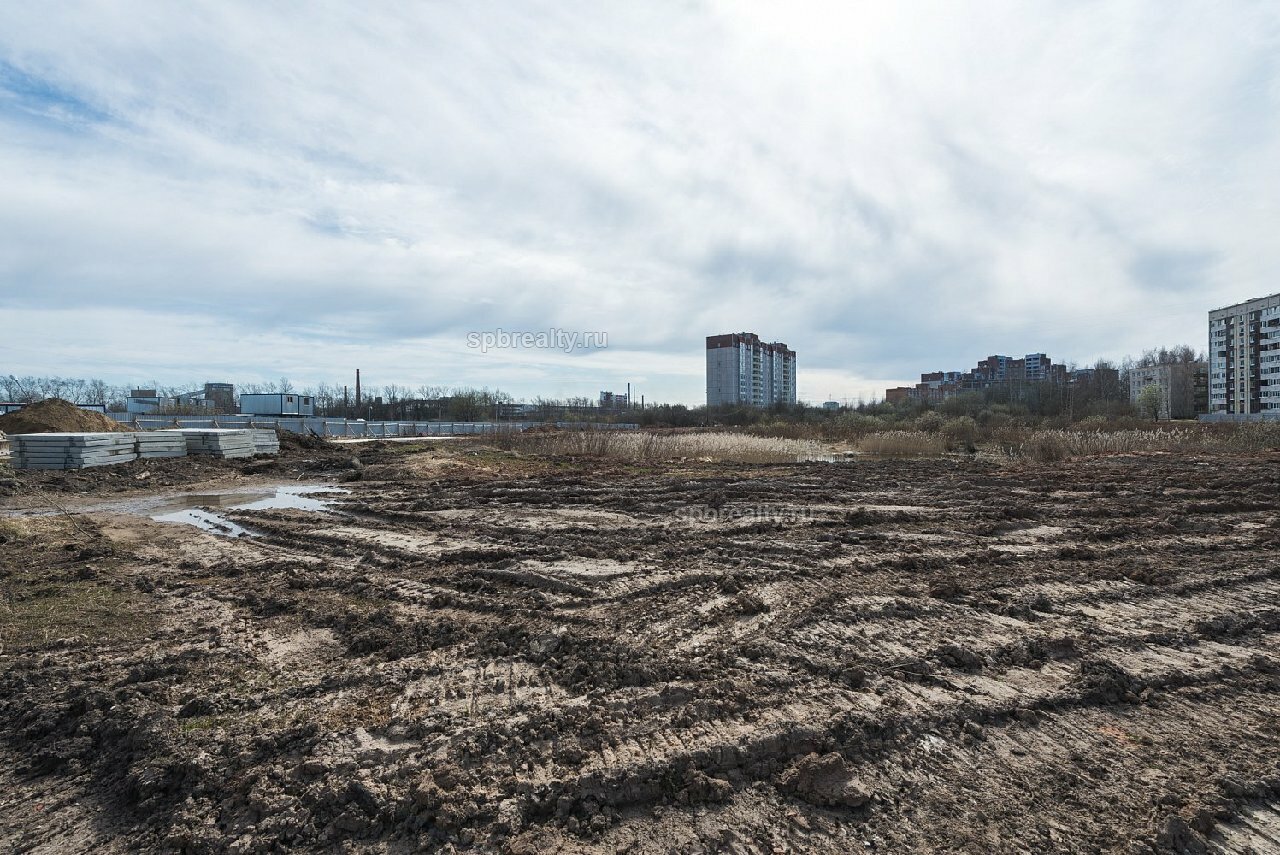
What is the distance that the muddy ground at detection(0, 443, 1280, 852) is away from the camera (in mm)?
2748

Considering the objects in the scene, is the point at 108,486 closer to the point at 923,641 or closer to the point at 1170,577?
the point at 923,641

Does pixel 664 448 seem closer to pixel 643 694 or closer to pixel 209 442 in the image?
pixel 209 442

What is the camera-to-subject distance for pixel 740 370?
98.9m

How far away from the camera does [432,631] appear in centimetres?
496

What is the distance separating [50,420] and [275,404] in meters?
24.6

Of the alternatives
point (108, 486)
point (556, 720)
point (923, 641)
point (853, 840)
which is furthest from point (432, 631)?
point (108, 486)

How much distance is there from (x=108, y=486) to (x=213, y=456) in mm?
5595

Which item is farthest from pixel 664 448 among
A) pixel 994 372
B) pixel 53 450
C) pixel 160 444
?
pixel 994 372

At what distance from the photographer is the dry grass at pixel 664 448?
931 inches

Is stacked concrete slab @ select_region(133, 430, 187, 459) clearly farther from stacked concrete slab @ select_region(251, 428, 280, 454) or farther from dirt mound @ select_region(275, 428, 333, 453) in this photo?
dirt mound @ select_region(275, 428, 333, 453)

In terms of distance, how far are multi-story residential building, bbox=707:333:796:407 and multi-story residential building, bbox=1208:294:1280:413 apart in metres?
53.8

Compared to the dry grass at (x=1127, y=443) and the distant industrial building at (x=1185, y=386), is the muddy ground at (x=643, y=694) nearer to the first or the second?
the dry grass at (x=1127, y=443)

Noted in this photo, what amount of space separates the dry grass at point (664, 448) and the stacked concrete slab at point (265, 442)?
30.5 feet

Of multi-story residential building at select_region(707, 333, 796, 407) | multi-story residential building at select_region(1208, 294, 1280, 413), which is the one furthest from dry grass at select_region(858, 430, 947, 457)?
multi-story residential building at select_region(1208, 294, 1280, 413)
